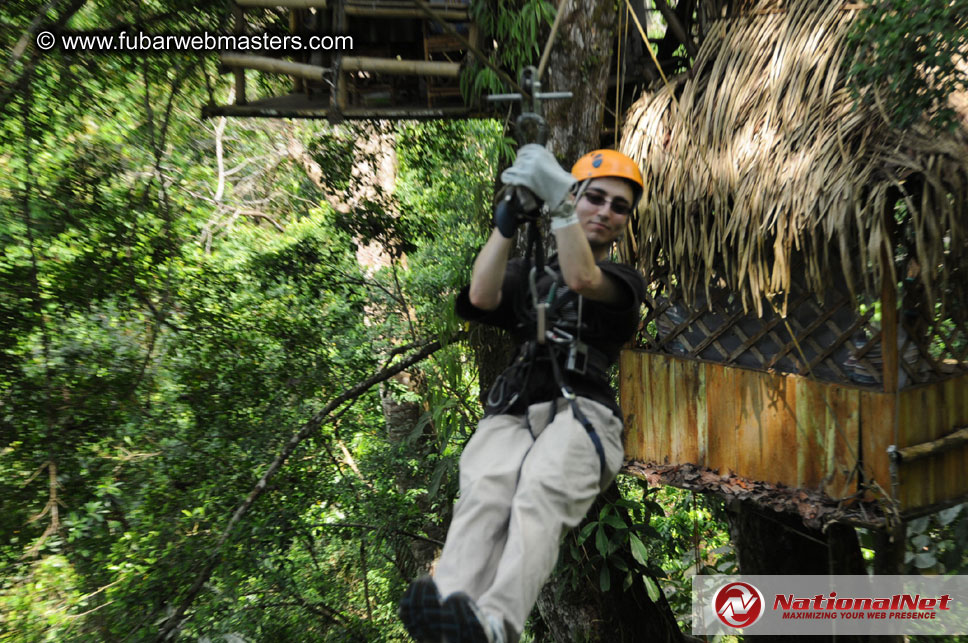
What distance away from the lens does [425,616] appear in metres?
1.69

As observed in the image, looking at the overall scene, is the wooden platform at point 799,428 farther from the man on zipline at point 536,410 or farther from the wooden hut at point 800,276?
the man on zipline at point 536,410

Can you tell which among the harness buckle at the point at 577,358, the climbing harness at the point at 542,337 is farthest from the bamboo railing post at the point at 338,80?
the harness buckle at the point at 577,358

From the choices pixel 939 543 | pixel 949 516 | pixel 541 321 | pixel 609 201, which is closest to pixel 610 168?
pixel 609 201

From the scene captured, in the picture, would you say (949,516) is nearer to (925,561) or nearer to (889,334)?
(925,561)

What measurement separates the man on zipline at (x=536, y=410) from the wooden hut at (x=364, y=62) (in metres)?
1.19

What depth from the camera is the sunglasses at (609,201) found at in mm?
2244

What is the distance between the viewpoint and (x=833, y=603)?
4062mm

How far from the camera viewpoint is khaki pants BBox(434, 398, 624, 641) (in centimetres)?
181

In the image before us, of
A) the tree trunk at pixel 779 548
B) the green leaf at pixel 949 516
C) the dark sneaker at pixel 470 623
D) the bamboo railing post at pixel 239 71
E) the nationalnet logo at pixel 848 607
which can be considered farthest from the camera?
the tree trunk at pixel 779 548

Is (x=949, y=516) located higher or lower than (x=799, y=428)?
lower

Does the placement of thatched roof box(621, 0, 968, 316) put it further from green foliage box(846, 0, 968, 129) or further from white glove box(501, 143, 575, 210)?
white glove box(501, 143, 575, 210)

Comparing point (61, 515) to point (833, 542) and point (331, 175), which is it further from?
point (833, 542)

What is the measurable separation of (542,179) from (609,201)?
0.41 m

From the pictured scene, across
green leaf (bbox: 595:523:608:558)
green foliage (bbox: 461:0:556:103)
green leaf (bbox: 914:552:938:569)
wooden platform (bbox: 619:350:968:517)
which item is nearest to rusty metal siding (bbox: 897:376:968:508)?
wooden platform (bbox: 619:350:968:517)
